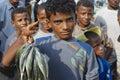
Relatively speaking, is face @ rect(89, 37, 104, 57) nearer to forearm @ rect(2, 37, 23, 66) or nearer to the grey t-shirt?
the grey t-shirt

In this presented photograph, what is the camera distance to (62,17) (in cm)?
285

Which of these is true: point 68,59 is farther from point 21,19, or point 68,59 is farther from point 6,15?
point 6,15

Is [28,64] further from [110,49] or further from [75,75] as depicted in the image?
[110,49]

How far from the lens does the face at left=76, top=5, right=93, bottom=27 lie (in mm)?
4789

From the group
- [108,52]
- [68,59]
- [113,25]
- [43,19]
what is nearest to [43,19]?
[43,19]

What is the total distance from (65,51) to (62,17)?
0.92ft

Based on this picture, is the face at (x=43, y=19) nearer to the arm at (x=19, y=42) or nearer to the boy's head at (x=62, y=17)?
the boy's head at (x=62, y=17)

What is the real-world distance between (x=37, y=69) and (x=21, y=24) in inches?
92.8

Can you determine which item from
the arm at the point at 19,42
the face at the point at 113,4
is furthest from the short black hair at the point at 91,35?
the face at the point at 113,4

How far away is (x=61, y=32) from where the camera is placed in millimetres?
2834

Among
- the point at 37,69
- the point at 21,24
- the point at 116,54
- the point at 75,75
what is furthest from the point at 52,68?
the point at 116,54

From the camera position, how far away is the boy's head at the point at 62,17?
9.30 feet

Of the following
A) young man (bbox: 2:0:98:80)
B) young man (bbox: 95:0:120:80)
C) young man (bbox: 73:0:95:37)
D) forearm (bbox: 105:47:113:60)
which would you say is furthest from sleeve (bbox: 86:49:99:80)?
young man (bbox: 95:0:120:80)

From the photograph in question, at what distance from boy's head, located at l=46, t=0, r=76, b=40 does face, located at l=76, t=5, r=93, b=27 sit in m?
1.91
